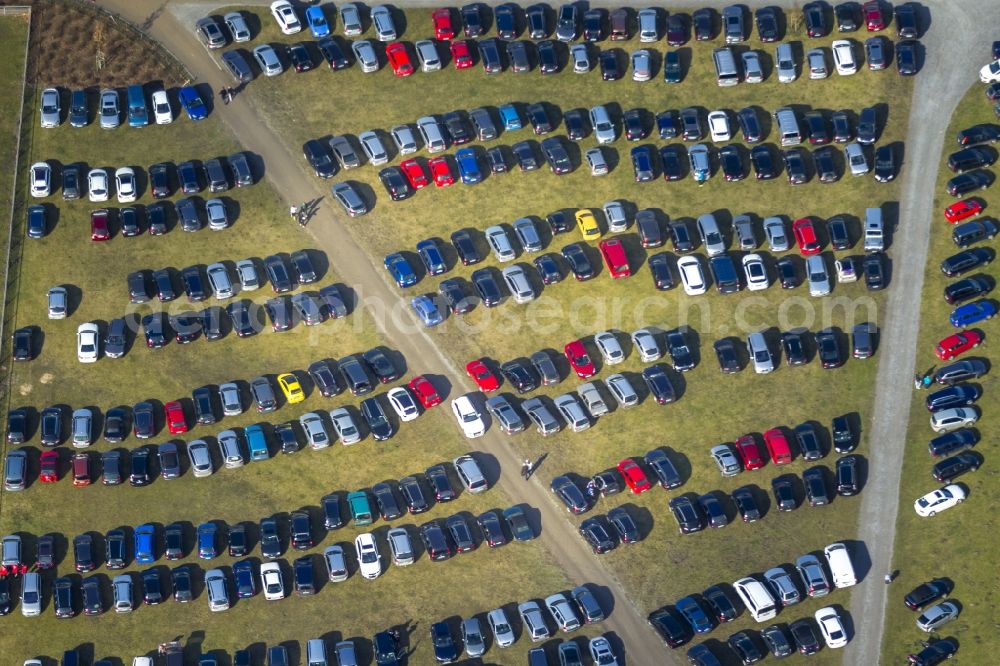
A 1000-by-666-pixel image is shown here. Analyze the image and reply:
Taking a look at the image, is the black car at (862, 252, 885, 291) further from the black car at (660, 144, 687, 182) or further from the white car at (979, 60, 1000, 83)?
the white car at (979, 60, 1000, 83)

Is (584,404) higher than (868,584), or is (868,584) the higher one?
(584,404)

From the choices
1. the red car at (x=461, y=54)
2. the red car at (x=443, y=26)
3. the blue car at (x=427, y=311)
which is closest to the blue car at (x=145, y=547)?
the blue car at (x=427, y=311)

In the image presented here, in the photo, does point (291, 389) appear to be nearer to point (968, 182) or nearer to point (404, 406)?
point (404, 406)

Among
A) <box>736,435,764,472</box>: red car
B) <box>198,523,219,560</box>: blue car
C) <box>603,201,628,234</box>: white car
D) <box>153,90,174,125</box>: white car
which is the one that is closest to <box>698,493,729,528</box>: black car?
<box>736,435,764,472</box>: red car

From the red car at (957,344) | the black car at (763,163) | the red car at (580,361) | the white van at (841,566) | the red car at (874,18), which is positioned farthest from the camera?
the red car at (874,18)

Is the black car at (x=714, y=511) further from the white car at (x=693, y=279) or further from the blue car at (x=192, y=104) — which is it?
the blue car at (x=192, y=104)

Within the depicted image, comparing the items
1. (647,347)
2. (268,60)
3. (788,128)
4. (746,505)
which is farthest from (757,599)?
(268,60)

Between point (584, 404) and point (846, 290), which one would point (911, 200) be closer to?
point (846, 290)

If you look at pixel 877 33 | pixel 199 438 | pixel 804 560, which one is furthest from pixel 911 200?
pixel 199 438

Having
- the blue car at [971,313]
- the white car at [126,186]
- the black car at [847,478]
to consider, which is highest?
the white car at [126,186]
